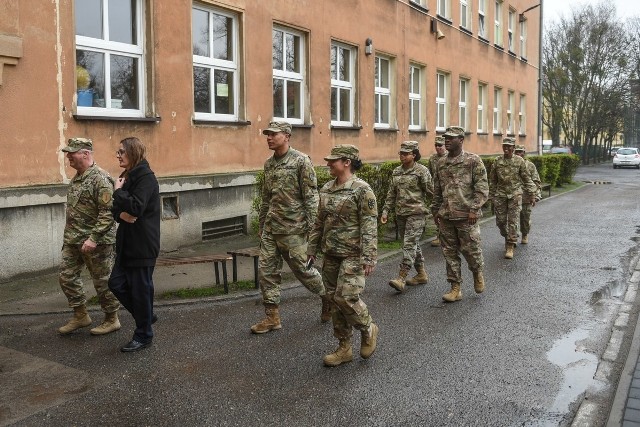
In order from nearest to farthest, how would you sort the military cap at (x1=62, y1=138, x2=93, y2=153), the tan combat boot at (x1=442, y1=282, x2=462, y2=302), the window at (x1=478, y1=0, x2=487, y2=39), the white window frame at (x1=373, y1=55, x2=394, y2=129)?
the military cap at (x1=62, y1=138, x2=93, y2=153) < the tan combat boot at (x1=442, y1=282, x2=462, y2=302) < the white window frame at (x1=373, y1=55, x2=394, y2=129) < the window at (x1=478, y1=0, x2=487, y2=39)

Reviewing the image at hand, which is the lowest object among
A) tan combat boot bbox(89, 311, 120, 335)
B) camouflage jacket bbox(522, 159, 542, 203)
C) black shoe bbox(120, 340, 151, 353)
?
black shoe bbox(120, 340, 151, 353)

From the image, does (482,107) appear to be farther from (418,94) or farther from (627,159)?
(627,159)

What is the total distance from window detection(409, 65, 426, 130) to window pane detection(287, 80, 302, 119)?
656cm

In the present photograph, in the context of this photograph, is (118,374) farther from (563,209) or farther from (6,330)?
(563,209)

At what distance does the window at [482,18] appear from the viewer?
26.5 meters

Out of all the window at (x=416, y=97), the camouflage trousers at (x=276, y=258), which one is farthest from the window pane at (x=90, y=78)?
the window at (x=416, y=97)

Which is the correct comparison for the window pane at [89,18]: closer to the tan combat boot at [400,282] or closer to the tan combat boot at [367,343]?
the tan combat boot at [400,282]

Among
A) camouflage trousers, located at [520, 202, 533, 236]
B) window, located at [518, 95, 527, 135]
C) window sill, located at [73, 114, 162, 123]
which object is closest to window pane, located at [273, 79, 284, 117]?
window sill, located at [73, 114, 162, 123]

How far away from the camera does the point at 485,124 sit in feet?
89.1

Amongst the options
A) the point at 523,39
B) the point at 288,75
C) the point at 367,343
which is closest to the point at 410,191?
the point at 367,343

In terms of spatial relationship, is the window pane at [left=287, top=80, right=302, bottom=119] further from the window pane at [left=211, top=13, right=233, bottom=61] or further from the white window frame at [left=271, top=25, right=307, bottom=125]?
the window pane at [left=211, top=13, right=233, bottom=61]

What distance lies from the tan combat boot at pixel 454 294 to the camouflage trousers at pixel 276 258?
6.77 ft

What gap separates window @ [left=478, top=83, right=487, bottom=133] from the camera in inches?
1062

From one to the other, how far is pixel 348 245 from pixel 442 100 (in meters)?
18.3
